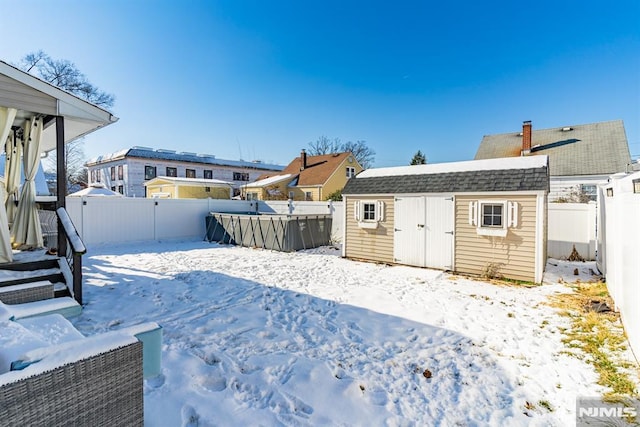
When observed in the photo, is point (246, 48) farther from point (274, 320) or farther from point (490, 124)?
point (490, 124)

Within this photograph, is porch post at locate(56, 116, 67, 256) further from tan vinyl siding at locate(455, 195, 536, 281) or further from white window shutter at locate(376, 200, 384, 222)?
tan vinyl siding at locate(455, 195, 536, 281)

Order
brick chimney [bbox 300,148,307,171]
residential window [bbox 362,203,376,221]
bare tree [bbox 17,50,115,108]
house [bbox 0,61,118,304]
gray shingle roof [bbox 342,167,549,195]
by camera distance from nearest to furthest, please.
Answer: house [bbox 0,61,118,304] → gray shingle roof [bbox 342,167,549,195] → residential window [bbox 362,203,376,221] → bare tree [bbox 17,50,115,108] → brick chimney [bbox 300,148,307,171]

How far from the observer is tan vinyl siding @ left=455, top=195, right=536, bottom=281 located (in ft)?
20.8

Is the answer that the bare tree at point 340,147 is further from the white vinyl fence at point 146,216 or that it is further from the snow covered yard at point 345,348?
the snow covered yard at point 345,348

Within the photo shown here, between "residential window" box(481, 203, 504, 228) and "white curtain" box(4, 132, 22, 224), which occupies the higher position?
"white curtain" box(4, 132, 22, 224)

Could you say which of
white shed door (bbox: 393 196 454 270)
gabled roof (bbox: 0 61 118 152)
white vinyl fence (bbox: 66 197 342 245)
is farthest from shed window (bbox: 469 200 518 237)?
gabled roof (bbox: 0 61 118 152)

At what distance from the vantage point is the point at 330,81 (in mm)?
14453

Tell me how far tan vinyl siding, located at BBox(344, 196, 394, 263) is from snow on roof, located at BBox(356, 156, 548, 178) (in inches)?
38.5

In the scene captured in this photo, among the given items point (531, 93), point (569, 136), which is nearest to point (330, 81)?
point (531, 93)

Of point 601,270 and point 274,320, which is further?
point 601,270

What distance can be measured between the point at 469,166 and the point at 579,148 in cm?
1308

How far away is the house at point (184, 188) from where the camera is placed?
20.2m

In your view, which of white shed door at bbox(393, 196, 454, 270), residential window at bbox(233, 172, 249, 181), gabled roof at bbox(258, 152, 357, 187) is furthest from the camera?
residential window at bbox(233, 172, 249, 181)

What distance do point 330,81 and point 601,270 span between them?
12.2 meters
